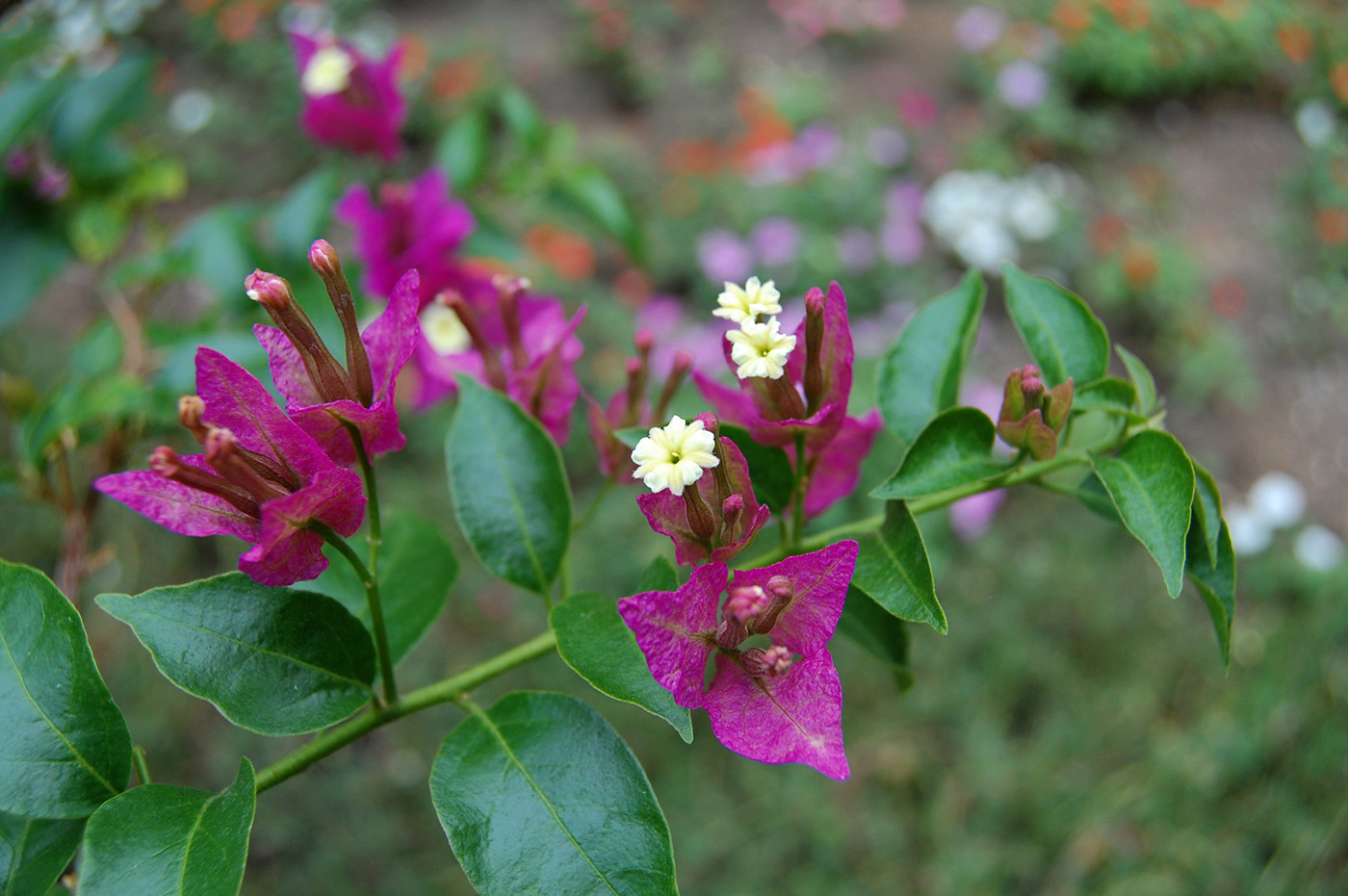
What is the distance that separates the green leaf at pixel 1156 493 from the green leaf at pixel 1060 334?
4.1 inches

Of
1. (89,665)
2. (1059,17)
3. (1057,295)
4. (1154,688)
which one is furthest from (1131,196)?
(89,665)

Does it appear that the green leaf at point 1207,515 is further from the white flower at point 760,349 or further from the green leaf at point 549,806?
the green leaf at point 549,806

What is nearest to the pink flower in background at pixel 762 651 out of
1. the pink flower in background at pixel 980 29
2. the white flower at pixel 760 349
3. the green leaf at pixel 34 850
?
the white flower at pixel 760 349

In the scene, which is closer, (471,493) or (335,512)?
(335,512)

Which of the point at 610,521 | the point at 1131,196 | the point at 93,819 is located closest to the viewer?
the point at 93,819

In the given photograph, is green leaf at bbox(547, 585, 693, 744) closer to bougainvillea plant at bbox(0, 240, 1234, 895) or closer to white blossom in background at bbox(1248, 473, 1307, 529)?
bougainvillea plant at bbox(0, 240, 1234, 895)

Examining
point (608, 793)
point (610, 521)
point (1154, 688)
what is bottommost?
point (1154, 688)

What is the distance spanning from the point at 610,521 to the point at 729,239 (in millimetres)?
1078

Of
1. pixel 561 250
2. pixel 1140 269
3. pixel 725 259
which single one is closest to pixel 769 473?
pixel 725 259

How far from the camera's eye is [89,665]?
51 cm

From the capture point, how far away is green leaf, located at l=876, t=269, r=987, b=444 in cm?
66

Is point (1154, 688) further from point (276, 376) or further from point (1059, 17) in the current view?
point (1059, 17)

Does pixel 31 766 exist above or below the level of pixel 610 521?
above

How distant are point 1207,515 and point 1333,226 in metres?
3.67
